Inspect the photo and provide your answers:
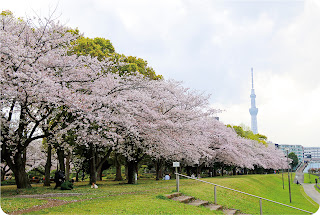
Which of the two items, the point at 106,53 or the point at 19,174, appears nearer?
the point at 19,174

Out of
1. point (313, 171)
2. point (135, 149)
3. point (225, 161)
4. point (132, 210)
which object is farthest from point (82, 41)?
point (313, 171)

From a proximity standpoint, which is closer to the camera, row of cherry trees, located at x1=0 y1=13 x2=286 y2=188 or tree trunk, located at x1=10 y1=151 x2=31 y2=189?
row of cherry trees, located at x1=0 y1=13 x2=286 y2=188

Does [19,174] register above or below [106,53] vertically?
below

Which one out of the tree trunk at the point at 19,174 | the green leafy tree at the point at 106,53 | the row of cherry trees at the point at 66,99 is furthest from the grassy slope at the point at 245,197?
the green leafy tree at the point at 106,53

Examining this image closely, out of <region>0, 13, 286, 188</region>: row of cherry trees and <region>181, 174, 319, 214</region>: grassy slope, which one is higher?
<region>0, 13, 286, 188</region>: row of cherry trees

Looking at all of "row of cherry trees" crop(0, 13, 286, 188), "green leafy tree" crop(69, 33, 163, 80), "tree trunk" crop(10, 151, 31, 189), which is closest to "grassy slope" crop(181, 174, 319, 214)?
"row of cherry trees" crop(0, 13, 286, 188)

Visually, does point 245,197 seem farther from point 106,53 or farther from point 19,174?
point 106,53

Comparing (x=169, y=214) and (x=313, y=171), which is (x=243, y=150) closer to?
(x=169, y=214)

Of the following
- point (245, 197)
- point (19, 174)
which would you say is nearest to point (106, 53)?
point (19, 174)

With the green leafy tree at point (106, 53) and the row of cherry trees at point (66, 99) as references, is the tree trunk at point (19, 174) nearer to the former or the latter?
the row of cherry trees at point (66, 99)

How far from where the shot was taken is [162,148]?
21859 millimetres

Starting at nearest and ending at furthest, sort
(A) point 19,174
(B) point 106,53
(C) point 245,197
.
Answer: (A) point 19,174, (C) point 245,197, (B) point 106,53

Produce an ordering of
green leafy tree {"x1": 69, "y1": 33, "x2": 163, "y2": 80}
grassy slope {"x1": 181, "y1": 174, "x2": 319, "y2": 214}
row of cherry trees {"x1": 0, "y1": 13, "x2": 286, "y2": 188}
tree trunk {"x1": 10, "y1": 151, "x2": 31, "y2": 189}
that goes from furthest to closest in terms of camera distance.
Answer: green leafy tree {"x1": 69, "y1": 33, "x2": 163, "y2": 80}, tree trunk {"x1": 10, "y1": 151, "x2": 31, "y2": 189}, grassy slope {"x1": 181, "y1": 174, "x2": 319, "y2": 214}, row of cherry trees {"x1": 0, "y1": 13, "x2": 286, "y2": 188}

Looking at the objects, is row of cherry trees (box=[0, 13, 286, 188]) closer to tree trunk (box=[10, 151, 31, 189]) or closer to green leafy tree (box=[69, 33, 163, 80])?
tree trunk (box=[10, 151, 31, 189])
